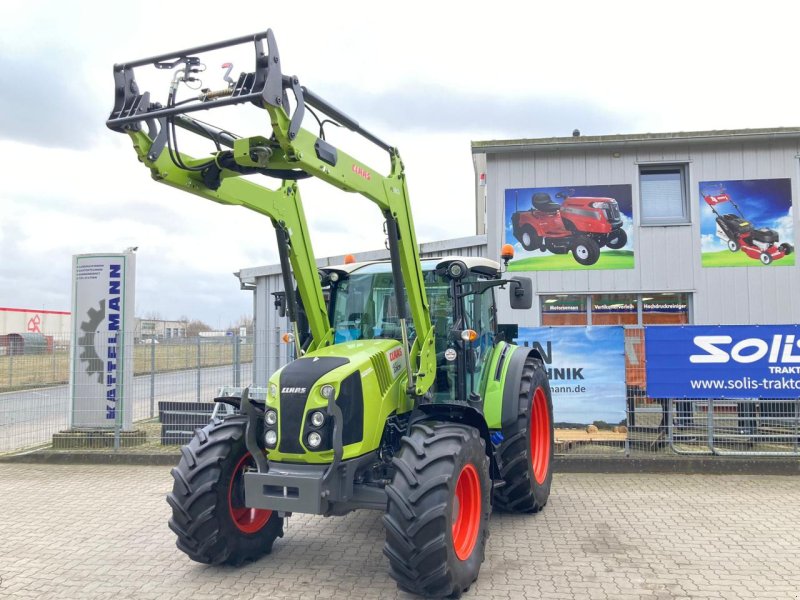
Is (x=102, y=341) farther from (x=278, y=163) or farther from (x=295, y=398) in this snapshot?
(x=278, y=163)

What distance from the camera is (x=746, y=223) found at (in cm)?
1115

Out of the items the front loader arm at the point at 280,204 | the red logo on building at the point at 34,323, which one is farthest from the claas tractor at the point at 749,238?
the red logo on building at the point at 34,323

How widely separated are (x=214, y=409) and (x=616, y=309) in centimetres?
706

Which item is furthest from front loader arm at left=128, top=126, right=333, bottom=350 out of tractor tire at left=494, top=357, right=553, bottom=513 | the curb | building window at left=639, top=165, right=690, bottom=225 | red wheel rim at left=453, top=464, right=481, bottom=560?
building window at left=639, top=165, right=690, bottom=225

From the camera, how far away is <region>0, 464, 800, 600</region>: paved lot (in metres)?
4.36

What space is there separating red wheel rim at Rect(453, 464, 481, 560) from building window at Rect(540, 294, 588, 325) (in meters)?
7.37

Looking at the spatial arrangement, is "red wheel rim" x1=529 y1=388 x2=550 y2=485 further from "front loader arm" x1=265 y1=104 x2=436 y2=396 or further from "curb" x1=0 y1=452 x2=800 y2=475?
"front loader arm" x1=265 y1=104 x2=436 y2=396

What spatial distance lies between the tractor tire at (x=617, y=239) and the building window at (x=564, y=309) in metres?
1.01

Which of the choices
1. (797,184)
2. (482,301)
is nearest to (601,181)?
(797,184)

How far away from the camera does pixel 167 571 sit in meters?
4.73

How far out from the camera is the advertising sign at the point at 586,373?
8.45 meters

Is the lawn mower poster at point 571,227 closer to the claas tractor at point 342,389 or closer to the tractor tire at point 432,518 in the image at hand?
the claas tractor at point 342,389

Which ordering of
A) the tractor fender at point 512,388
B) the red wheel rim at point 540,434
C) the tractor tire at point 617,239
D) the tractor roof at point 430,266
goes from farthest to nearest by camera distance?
the tractor tire at point 617,239
the red wheel rim at point 540,434
the tractor fender at point 512,388
the tractor roof at point 430,266

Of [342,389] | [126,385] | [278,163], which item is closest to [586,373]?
[342,389]
